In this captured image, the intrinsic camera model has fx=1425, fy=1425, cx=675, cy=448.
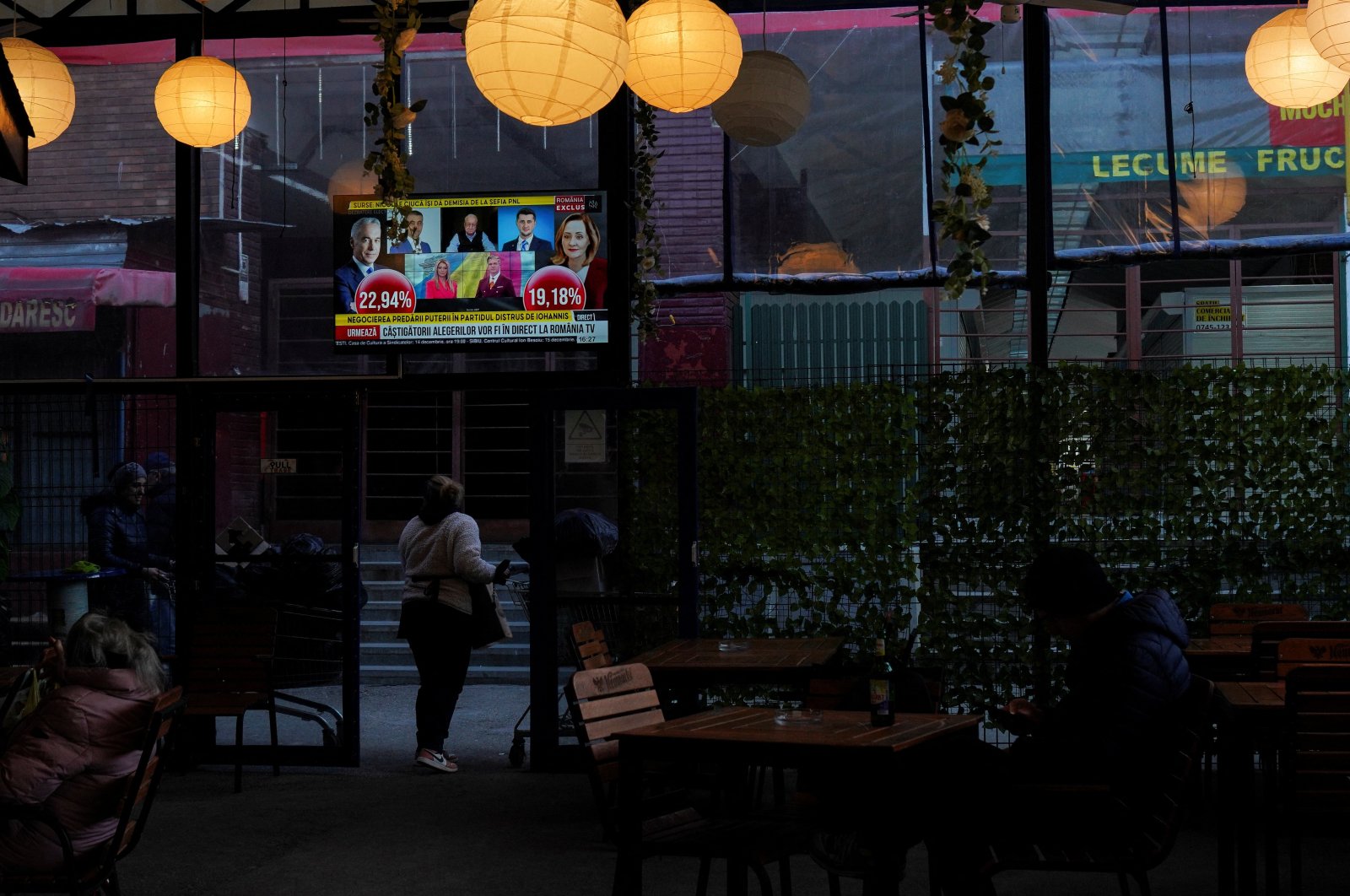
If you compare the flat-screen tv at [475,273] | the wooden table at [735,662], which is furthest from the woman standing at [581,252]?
the wooden table at [735,662]

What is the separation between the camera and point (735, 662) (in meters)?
6.29

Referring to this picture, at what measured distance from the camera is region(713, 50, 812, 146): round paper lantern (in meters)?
6.80

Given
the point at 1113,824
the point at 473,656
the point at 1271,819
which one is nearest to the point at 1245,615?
the point at 1271,819

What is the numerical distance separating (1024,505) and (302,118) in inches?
202

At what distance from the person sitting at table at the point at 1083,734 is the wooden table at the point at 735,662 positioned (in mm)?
1828

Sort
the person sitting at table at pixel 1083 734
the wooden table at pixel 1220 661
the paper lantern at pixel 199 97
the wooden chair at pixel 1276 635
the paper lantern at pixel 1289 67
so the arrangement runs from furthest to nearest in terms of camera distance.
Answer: the paper lantern at pixel 199 97 < the paper lantern at pixel 1289 67 < the wooden table at pixel 1220 661 < the wooden chair at pixel 1276 635 < the person sitting at table at pixel 1083 734

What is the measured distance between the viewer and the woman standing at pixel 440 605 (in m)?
8.10

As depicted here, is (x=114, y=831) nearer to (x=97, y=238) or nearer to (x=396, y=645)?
(x=97, y=238)

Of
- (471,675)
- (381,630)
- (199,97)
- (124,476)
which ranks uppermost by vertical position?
(199,97)

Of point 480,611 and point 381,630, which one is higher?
point 480,611

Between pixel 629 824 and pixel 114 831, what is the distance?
152 cm

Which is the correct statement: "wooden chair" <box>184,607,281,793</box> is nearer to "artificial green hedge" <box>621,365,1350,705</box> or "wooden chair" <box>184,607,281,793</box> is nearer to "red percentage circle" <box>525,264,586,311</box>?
"artificial green hedge" <box>621,365,1350,705</box>

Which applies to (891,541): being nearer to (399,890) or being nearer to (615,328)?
(615,328)

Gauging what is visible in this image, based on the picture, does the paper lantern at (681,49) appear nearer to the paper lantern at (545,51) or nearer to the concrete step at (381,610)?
the paper lantern at (545,51)
